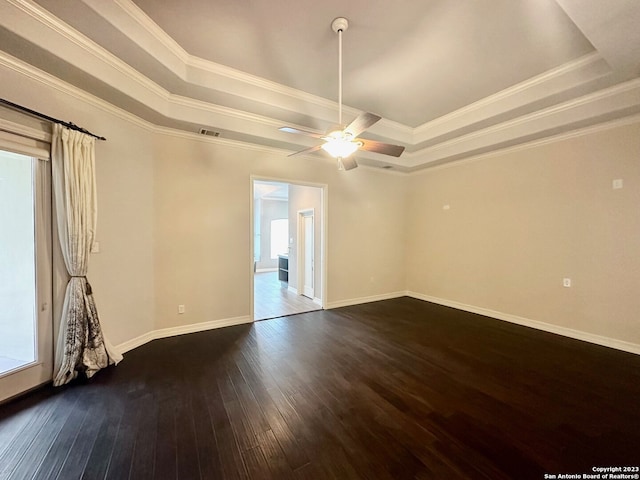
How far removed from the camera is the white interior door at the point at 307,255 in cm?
608

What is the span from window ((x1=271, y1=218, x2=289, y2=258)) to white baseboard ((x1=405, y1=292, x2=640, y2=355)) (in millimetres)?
6875

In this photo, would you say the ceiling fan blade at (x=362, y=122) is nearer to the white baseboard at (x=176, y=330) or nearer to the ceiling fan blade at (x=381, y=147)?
the ceiling fan blade at (x=381, y=147)

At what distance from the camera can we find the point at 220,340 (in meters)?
3.60

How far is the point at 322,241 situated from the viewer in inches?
202

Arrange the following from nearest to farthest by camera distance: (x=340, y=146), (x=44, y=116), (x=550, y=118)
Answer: (x=44, y=116) < (x=340, y=146) < (x=550, y=118)

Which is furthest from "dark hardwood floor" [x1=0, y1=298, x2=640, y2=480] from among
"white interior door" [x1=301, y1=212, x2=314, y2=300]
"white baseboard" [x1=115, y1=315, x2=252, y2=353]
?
"white interior door" [x1=301, y1=212, x2=314, y2=300]

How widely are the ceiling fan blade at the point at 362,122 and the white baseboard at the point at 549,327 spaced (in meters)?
4.23

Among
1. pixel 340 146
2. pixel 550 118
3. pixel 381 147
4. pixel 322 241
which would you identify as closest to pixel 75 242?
pixel 340 146

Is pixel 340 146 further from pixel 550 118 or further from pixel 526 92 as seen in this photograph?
pixel 550 118

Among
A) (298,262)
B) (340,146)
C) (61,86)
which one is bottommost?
(298,262)

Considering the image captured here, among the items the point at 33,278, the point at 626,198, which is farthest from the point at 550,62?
the point at 33,278

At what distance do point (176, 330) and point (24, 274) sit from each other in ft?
6.00

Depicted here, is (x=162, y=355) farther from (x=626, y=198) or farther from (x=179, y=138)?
(x=626, y=198)

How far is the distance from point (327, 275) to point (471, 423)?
3.37 meters
